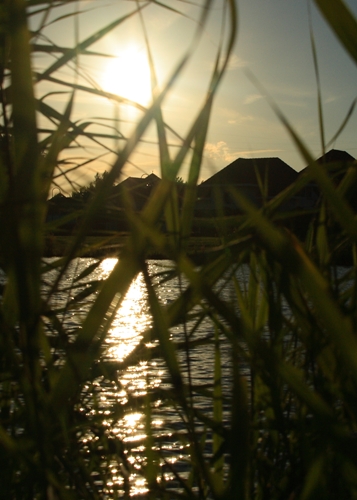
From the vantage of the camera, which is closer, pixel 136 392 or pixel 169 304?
pixel 169 304

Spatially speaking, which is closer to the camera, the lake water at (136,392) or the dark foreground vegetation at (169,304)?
the dark foreground vegetation at (169,304)

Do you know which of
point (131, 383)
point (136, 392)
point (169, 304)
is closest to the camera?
point (169, 304)

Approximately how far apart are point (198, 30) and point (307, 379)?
701 mm

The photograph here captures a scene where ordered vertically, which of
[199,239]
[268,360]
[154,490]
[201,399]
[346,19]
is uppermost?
[346,19]

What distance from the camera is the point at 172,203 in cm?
81

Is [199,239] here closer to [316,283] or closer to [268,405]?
[268,405]

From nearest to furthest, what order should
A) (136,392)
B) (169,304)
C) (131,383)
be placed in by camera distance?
(169,304) → (131,383) → (136,392)

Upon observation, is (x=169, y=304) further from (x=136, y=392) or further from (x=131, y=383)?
(x=136, y=392)

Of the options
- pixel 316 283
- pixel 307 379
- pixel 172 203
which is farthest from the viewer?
pixel 307 379

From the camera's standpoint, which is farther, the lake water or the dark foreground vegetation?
the lake water

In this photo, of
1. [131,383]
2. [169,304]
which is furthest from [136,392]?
[169,304]

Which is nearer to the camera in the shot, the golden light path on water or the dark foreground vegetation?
the dark foreground vegetation

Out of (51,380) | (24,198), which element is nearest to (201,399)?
(51,380)

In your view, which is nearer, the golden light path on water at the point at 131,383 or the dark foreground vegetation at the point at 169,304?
the dark foreground vegetation at the point at 169,304
